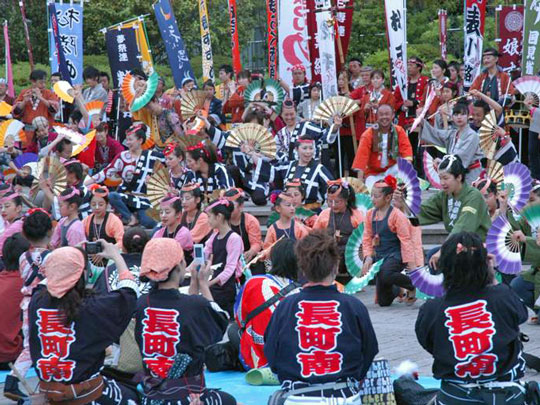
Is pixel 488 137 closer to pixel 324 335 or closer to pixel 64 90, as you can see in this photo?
pixel 64 90

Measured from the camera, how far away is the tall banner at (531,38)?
42.9 feet

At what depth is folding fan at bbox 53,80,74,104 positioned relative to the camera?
48.8 feet

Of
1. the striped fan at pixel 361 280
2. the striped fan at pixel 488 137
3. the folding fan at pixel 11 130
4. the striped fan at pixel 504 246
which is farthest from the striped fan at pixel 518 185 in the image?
the folding fan at pixel 11 130

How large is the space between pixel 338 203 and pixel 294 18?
5.11 meters

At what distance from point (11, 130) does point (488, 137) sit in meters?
6.79

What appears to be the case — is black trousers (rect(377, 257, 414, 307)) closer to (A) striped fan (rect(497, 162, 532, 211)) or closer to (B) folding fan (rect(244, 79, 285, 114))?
(A) striped fan (rect(497, 162, 532, 211))

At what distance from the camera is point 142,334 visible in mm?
5473

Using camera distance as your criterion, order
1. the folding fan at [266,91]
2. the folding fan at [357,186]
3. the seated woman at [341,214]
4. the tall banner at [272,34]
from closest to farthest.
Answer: the seated woman at [341,214], the folding fan at [357,186], the folding fan at [266,91], the tall banner at [272,34]

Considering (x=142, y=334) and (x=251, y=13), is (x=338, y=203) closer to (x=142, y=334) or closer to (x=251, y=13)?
(x=142, y=334)

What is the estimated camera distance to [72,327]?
533 centimetres

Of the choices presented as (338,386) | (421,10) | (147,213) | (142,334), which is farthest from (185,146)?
(421,10)

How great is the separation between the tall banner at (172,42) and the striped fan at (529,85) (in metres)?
6.21

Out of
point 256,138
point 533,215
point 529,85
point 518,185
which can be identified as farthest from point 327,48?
point 533,215

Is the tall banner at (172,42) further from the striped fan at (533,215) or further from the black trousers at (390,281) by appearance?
the striped fan at (533,215)
